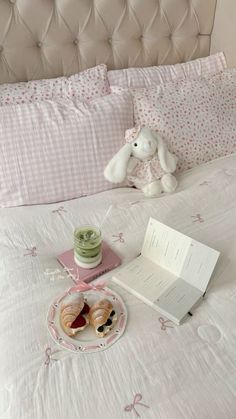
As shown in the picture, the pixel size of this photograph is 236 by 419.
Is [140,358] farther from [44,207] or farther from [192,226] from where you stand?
[44,207]

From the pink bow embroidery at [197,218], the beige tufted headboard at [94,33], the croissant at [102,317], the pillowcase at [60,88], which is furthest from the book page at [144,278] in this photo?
the beige tufted headboard at [94,33]

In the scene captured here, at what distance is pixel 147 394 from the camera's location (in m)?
0.81

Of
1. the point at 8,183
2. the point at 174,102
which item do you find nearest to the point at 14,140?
the point at 8,183

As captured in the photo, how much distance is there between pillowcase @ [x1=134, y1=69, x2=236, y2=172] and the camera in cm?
150

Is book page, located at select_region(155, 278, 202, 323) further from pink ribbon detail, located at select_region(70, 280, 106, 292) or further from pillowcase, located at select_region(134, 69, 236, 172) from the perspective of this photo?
pillowcase, located at select_region(134, 69, 236, 172)

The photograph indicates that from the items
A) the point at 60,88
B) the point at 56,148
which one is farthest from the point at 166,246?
the point at 60,88

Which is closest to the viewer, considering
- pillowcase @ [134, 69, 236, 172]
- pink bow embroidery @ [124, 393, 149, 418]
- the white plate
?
pink bow embroidery @ [124, 393, 149, 418]

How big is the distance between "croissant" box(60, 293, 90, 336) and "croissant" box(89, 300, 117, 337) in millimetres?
20

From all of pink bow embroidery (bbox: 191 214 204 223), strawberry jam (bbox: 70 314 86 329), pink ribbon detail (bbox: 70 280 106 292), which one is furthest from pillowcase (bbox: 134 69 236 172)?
strawberry jam (bbox: 70 314 86 329)

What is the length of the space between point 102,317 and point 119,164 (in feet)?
1.95

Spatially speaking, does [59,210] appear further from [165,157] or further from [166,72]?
[166,72]

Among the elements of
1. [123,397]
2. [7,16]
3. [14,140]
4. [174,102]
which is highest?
[7,16]

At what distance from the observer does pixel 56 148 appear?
1.35 m

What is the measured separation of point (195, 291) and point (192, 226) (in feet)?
0.87
